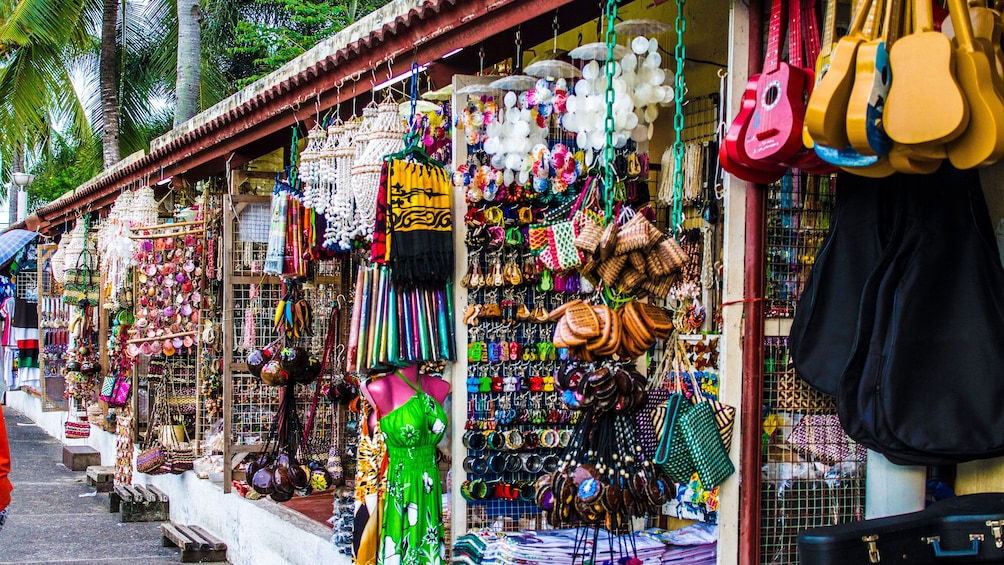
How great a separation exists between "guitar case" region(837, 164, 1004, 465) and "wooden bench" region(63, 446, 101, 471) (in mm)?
12868

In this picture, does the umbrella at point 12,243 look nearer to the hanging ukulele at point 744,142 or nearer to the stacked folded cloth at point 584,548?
the stacked folded cloth at point 584,548

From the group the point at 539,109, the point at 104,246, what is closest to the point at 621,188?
the point at 539,109

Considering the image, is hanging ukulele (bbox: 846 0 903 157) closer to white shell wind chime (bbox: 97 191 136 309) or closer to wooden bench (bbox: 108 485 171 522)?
white shell wind chime (bbox: 97 191 136 309)

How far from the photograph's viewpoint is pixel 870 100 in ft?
10.00

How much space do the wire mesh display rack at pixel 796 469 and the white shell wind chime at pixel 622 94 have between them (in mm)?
1312

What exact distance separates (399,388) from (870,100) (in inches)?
130

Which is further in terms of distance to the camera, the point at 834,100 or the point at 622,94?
the point at 622,94

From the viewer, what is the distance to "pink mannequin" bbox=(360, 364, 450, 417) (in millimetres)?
5777

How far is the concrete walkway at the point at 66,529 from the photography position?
9.54m

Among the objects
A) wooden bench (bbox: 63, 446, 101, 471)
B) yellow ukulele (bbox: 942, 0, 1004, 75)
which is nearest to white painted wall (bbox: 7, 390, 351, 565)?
wooden bench (bbox: 63, 446, 101, 471)

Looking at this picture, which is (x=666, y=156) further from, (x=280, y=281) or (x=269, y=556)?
(x=269, y=556)

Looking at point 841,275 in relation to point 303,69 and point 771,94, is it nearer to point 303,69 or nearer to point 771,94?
point 771,94

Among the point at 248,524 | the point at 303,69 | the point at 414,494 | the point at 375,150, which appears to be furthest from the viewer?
the point at 248,524

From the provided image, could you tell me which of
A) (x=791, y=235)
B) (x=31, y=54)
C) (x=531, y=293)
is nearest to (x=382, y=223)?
(x=531, y=293)
